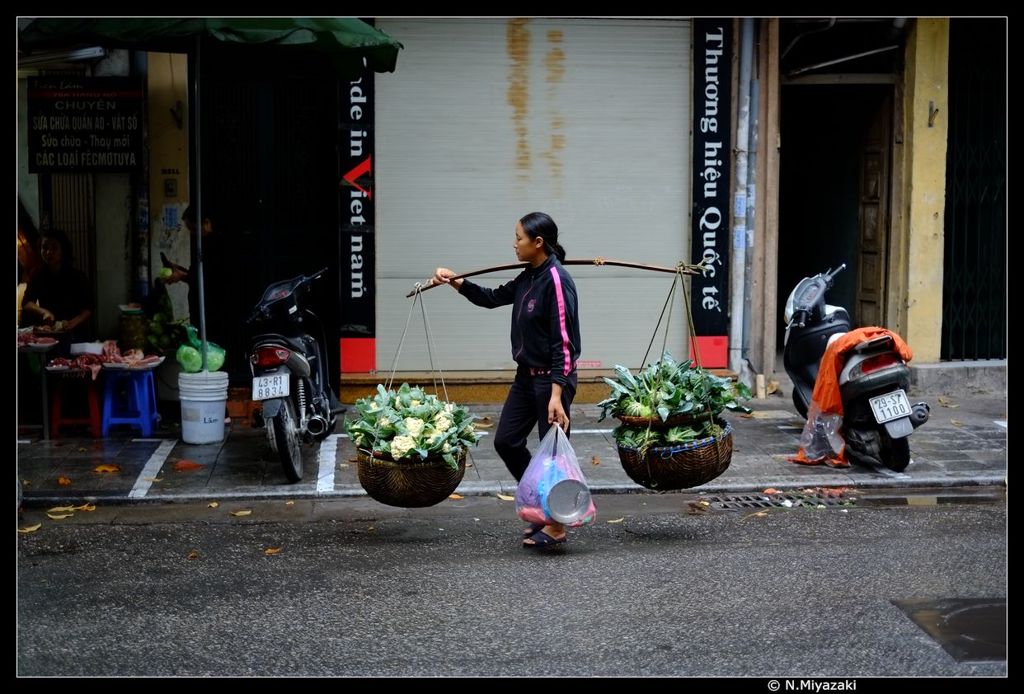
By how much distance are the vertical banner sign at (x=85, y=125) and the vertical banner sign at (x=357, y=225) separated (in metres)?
1.84

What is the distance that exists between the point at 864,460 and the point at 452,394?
13.2ft

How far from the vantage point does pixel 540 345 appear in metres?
6.78

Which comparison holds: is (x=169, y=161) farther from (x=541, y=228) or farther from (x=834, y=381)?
(x=834, y=381)

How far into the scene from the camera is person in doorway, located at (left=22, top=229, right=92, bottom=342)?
33.6ft

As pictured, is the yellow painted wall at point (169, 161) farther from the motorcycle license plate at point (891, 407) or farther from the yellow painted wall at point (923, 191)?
the yellow painted wall at point (923, 191)

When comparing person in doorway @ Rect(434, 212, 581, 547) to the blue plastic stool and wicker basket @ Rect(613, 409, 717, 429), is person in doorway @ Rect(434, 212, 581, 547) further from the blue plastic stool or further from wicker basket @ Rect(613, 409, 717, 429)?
the blue plastic stool

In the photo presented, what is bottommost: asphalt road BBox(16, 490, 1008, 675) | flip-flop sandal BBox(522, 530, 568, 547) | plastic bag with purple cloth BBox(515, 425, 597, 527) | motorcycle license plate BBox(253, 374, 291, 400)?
asphalt road BBox(16, 490, 1008, 675)

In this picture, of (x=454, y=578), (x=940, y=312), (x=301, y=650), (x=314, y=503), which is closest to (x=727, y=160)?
(x=940, y=312)

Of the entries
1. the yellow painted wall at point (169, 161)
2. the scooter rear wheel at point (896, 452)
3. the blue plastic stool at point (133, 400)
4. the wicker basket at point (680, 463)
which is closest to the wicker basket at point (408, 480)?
the wicker basket at point (680, 463)

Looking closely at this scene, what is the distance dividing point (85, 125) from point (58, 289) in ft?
5.20

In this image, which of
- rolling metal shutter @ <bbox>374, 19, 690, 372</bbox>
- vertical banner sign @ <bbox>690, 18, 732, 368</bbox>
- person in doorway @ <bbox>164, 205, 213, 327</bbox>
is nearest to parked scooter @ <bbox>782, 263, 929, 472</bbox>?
vertical banner sign @ <bbox>690, 18, 732, 368</bbox>

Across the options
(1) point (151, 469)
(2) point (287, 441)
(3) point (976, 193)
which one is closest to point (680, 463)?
(2) point (287, 441)

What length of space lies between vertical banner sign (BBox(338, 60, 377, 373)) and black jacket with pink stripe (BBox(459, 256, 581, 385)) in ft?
14.6

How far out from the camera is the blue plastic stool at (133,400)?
32.8 ft
